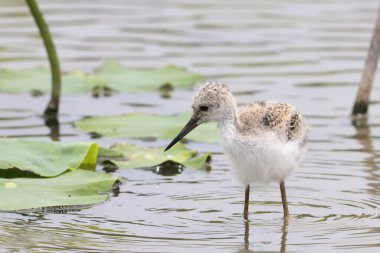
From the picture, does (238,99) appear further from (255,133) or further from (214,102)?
(255,133)

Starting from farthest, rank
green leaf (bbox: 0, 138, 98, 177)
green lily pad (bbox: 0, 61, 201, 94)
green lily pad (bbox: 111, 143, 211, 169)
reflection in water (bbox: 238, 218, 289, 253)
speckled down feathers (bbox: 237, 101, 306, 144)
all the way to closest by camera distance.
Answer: green lily pad (bbox: 0, 61, 201, 94) → green lily pad (bbox: 111, 143, 211, 169) → green leaf (bbox: 0, 138, 98, 177) → speckled down feathers (bbox: 237, 101, 306, 144) → reflection in water (bbox: 238, 218, 289, 253)

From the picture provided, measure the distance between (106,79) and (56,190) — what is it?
4700 mm

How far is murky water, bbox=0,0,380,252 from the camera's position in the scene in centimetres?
805

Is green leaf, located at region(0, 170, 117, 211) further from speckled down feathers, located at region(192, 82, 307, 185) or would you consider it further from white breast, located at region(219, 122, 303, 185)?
white breast, located at region(219, 122, 303, 185)

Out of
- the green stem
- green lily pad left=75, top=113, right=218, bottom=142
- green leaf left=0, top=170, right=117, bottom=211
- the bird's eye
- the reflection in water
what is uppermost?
the green stem

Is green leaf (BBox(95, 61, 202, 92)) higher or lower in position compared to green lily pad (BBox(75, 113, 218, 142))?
higher

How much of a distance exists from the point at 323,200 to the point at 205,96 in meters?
1.40

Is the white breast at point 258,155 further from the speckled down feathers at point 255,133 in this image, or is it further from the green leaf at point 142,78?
the green leaf at point 142,78

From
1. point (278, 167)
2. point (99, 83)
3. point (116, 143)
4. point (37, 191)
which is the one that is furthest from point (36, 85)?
point (278, 167)

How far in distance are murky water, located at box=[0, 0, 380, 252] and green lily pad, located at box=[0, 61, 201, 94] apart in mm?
157

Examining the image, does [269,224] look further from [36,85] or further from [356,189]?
[36,85]

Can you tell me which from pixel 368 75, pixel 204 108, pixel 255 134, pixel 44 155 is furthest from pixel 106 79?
pixel 255 134

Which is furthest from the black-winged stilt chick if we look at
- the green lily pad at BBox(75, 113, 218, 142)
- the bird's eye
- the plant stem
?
the plant stem

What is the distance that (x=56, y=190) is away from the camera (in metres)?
8.73
